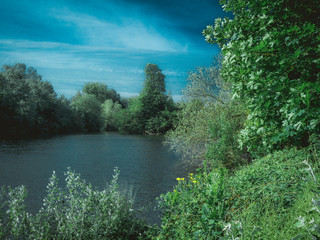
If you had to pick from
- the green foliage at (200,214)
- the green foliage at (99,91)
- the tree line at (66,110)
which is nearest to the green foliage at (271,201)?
the green foliage at (200,214)

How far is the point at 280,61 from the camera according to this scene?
15.7 feet

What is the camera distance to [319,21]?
5.70 metres

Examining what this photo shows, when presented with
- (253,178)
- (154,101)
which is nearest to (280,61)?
(253,178)

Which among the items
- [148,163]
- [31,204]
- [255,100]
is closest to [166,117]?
[148,163]

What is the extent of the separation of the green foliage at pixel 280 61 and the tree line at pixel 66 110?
3354cm

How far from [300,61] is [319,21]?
5.24 ft

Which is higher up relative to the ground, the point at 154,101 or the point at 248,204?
the point at 154,101

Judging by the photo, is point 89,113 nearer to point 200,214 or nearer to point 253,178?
point 253,178

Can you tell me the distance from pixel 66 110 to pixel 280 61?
50864 mm

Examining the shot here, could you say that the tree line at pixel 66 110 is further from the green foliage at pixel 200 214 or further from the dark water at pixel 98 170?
the green foliage at pixel 200 214

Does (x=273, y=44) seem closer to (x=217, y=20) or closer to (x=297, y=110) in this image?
(x=297, y=110)

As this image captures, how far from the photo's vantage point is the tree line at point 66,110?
3794 cm

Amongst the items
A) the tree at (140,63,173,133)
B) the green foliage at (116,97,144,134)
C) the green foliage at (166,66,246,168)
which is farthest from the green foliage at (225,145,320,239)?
the green foliage at (116,97,144,134)

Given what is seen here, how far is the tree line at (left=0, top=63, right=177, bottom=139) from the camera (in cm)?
3794
